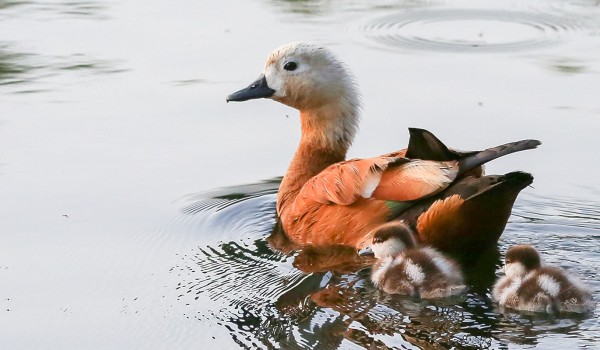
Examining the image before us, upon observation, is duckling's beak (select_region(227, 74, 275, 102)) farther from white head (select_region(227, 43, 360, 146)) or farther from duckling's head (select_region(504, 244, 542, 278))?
duckling's head (select_region(504, 244, 542, 278))

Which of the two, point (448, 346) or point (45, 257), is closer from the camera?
point (448, 346)

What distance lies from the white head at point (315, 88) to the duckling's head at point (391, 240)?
148 cm

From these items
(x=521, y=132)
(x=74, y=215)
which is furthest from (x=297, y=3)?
(x=74, y=215)

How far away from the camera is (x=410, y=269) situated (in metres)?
7.12

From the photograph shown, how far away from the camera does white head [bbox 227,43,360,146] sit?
8.84 m

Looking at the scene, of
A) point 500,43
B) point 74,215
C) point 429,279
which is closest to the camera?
point 429,279

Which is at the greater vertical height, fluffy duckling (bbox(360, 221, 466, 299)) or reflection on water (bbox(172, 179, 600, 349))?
fluffy duckling (bbox(360, 221, 466, 299))

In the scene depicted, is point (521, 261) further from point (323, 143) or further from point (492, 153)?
point (323, 143)

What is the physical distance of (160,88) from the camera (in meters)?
10.7

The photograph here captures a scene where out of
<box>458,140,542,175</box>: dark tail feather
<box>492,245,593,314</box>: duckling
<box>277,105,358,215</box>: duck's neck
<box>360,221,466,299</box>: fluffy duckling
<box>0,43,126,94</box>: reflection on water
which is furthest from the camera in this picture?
<box>0,43,126,94</box>: reflection on water

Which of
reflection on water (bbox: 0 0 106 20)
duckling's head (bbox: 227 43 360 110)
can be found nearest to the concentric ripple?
reflection on water (bbox: 0 0 106 20)

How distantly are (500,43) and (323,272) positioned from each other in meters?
4.58

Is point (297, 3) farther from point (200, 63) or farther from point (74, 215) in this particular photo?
point (74, 215)

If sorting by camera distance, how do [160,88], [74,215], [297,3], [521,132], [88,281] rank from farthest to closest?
[297,3] < [160,88] < [521,132] < [74,215] < [88,281]
